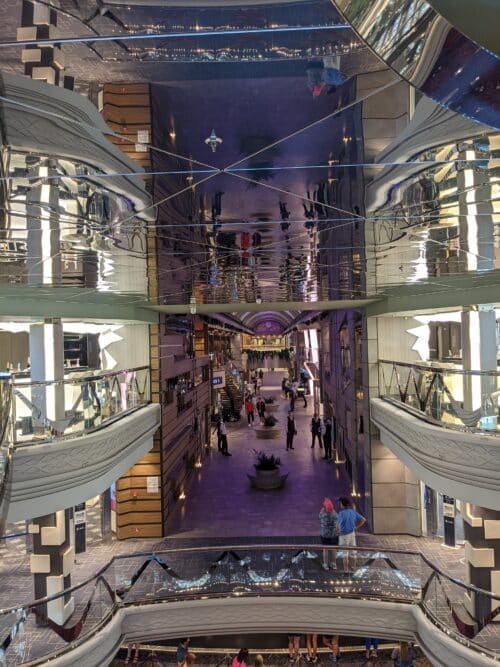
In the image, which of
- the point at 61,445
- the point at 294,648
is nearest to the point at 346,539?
the point at 294,648

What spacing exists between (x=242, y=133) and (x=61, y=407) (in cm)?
496

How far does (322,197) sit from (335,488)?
35.1ft

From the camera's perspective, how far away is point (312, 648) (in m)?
8.53

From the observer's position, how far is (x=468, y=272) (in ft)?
20.3

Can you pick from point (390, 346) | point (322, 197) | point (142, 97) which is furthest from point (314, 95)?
point (390, 346)

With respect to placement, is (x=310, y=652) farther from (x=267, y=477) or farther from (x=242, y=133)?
(x=242, y=133)

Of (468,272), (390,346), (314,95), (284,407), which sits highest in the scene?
(314,95)

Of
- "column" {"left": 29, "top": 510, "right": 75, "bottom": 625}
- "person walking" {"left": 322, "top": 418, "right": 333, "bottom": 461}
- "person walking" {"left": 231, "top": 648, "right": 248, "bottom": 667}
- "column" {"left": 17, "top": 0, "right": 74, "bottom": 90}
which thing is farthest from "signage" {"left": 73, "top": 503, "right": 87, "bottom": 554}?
"column" {"left": 17, "top": 0, "right": 74, "bottom": 90}

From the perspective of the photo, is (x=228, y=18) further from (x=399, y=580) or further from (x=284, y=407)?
(x=284, y=407)

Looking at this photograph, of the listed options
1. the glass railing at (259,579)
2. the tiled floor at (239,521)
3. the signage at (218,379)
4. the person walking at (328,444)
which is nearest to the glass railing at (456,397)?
the glass railing at (259,579)

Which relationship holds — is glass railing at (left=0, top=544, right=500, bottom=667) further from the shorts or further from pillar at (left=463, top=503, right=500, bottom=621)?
pillar at (left=463, top=503, right=500, bottom=621)

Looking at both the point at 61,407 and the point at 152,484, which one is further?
the point at 152,484

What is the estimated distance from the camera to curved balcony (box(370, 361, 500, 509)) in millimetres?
5727

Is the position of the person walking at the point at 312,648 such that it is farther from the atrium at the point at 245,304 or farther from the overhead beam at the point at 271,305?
the overhead beam at the point at 271,305
